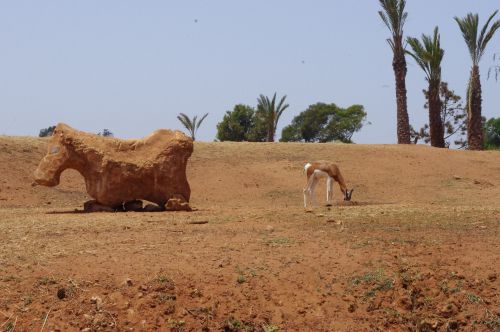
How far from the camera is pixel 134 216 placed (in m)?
13.0

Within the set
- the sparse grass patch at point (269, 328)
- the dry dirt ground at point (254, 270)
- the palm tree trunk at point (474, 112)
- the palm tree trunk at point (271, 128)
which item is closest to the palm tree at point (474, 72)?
the palm tree trunk at point (474, 112)

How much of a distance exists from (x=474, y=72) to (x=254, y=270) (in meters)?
23.2

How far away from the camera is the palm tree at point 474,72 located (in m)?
29.5

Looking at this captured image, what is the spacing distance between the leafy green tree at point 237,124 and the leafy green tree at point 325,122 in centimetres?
415

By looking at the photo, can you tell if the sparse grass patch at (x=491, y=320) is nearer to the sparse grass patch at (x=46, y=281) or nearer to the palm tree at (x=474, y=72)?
the sparse grass patch at (x=46, y=281)

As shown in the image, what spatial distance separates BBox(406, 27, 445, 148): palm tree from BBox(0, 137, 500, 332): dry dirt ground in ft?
55.8

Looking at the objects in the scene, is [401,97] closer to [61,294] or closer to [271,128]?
[271,128]

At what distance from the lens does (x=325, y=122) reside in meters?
52.8

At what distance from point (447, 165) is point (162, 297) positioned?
16746 mm

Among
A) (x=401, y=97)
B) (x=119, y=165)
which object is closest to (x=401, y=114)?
(x=401, y=97)

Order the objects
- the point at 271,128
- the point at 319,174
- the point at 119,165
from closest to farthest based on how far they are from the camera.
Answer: the point at 119,165
the point at 319,174
the point at 271,128

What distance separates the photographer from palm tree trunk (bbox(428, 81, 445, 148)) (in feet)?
99.3

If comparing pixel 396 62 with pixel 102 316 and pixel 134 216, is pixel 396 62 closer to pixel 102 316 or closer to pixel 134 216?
pixel 134 216

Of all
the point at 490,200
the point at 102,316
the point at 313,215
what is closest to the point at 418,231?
the point at 313,215
